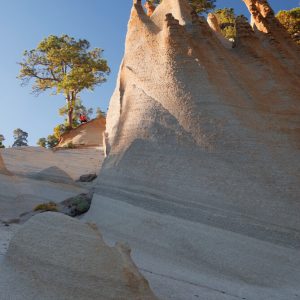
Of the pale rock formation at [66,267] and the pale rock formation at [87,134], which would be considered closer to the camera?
the pale rock formation at [66,267]

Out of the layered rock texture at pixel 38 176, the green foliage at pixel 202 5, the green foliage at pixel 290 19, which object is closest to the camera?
the layered rock texture at pixel 38 176

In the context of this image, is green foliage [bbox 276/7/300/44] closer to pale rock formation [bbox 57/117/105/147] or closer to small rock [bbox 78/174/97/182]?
small rock [bbox 78/174/97/182]

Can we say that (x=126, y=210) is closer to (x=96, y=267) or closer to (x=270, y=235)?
(x=270, y=235)

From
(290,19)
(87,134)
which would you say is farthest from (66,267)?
(87,134)

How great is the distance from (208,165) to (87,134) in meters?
21.2

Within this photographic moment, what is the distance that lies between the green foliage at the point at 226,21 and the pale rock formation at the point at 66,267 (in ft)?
57.4

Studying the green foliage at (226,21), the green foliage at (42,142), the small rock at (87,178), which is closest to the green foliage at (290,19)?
the green foliage at (226,21)

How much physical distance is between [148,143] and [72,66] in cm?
2564

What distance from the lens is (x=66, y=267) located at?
4.91 m

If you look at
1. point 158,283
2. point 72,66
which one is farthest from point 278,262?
point 72,66

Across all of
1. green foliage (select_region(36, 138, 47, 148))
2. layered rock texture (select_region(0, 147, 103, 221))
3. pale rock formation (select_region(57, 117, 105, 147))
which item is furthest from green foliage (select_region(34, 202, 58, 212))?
green foliage (select_region(36, 138, 47, 148))

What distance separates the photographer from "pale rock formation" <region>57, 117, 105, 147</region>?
28125 mm

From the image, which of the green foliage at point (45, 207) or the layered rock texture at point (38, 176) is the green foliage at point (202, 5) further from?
the green foliage at point (45, 207)

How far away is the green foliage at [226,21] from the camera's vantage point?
21.6 m
